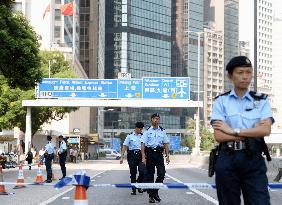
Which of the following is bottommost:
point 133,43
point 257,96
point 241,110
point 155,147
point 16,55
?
point 155,147

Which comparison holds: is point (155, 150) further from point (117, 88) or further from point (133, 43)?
point (133, 43)

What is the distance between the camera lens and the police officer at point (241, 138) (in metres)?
4.62

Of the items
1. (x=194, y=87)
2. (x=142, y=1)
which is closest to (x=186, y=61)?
(x=194, y=87)

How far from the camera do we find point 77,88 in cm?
4556

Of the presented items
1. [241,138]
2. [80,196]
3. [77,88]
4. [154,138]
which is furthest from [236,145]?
[77,88]

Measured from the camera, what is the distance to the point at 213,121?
481 cm

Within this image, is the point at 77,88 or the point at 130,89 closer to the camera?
the point at 77,88

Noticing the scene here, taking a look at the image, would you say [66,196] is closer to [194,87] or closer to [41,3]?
[41,3]

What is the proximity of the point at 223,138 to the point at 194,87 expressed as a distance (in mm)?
188941

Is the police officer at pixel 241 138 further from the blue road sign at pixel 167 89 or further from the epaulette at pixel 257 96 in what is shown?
the blue road sign at pixel 167 89

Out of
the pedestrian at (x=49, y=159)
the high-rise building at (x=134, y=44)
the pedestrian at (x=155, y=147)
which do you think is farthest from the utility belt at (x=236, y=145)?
the high-rise building at (x=134, y=44)

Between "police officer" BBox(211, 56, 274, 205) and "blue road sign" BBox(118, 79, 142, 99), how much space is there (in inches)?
1615

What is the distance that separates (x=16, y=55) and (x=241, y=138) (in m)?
23.5

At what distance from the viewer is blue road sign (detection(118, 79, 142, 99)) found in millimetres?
45916
